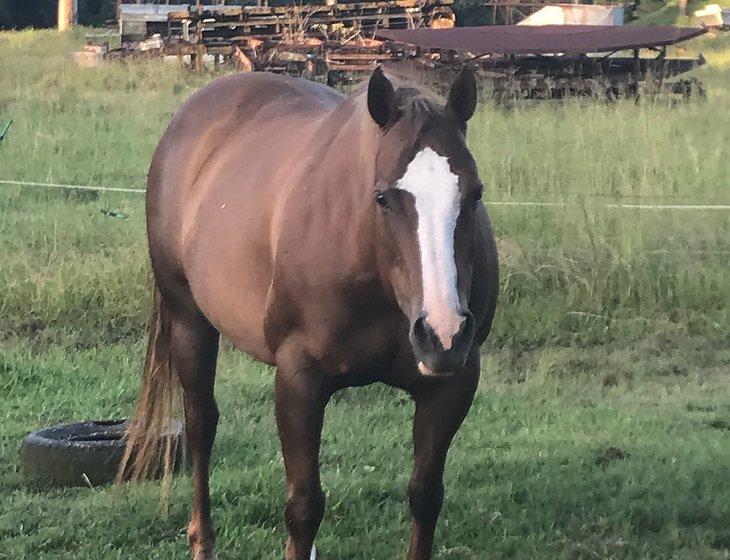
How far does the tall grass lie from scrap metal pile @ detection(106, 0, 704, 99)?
114 centimetres

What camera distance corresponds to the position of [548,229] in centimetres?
793

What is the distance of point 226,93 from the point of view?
418 cm

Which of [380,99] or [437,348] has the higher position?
[380,99]

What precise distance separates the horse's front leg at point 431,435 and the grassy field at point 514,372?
Result: 1.24 feet

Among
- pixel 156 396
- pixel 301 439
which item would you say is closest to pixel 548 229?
pixel 156 396

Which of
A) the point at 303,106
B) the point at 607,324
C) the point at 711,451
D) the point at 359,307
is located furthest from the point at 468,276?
the point at 607,324

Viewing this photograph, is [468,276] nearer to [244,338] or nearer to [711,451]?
[244,338]

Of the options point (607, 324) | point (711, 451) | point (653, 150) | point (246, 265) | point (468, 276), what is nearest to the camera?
point (468, 276)

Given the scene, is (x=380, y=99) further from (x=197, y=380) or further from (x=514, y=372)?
(x=514, y=372)

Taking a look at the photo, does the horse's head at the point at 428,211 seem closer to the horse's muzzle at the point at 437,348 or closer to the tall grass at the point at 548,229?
the horse's muzzle at the point at 437,348

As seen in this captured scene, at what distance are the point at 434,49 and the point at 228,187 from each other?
43.8ft

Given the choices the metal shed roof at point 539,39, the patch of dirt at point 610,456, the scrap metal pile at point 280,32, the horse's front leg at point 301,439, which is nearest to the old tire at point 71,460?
the horse's front leg at point 301,439

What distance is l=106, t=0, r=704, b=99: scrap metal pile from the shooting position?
1443 centimetres

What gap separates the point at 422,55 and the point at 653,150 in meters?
7.97
